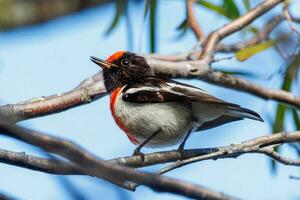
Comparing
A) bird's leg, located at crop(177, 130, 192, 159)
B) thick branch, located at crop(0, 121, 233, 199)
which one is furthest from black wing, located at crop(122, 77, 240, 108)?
→ thick branch, located at crop(0, 121, 233, 199)

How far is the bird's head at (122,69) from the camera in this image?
13.6 feet

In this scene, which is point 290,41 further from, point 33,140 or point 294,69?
point 33,140

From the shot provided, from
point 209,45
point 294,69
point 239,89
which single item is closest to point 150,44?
point 209,45

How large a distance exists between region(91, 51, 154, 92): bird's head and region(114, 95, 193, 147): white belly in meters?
0.52

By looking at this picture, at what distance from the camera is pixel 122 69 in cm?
428

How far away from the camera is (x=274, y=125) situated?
4535 mm

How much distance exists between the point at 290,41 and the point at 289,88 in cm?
134

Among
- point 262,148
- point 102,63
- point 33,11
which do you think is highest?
point 33,11

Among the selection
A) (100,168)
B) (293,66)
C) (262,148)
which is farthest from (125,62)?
(100,168)

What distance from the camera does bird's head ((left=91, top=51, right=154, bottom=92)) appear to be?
163 inches

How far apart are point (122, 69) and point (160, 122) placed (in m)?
0.88

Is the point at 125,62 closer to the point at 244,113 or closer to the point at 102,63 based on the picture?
the point at 102,63

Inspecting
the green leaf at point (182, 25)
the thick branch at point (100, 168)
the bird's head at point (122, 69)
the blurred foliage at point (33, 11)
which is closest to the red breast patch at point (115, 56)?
the bird's head at point (122, 69)

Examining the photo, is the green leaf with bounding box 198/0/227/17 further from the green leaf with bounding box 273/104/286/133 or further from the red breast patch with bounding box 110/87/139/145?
the red breast patch with bounding box 110/87/139/145
